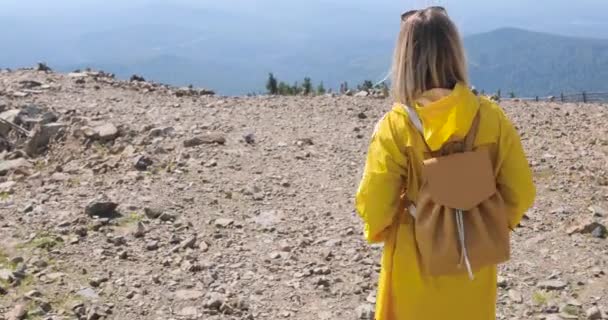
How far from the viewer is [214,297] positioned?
6246 mm

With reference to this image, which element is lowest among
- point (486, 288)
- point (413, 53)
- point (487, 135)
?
point (486, 288)

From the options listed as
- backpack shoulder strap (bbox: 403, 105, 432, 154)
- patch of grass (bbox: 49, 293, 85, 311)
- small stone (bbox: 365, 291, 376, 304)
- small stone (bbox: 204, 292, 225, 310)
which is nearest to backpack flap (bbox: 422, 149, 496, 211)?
backpack shoulder strap (bbox: 403, 105, 432, 154)

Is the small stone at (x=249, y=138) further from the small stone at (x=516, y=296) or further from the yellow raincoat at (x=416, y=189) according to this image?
the yellow raincoat at (x=416, y=189)

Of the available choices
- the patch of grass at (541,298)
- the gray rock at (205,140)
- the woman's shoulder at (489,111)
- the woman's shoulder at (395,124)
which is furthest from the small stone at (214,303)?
the gray rock at (205,140)

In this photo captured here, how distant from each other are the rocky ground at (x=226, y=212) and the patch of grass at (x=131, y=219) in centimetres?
2

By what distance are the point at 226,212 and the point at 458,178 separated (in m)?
4.77

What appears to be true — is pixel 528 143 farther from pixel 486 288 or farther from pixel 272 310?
pixel 486 288

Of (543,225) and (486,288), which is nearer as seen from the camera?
(486,288)

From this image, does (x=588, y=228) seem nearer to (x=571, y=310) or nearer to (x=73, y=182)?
(x=571, y=310)

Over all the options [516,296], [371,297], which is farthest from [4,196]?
[516,296]

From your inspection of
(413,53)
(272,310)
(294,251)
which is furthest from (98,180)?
(413,53)

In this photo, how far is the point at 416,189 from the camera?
147 inches

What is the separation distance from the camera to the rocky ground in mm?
6301

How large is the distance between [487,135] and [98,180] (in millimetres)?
6231
